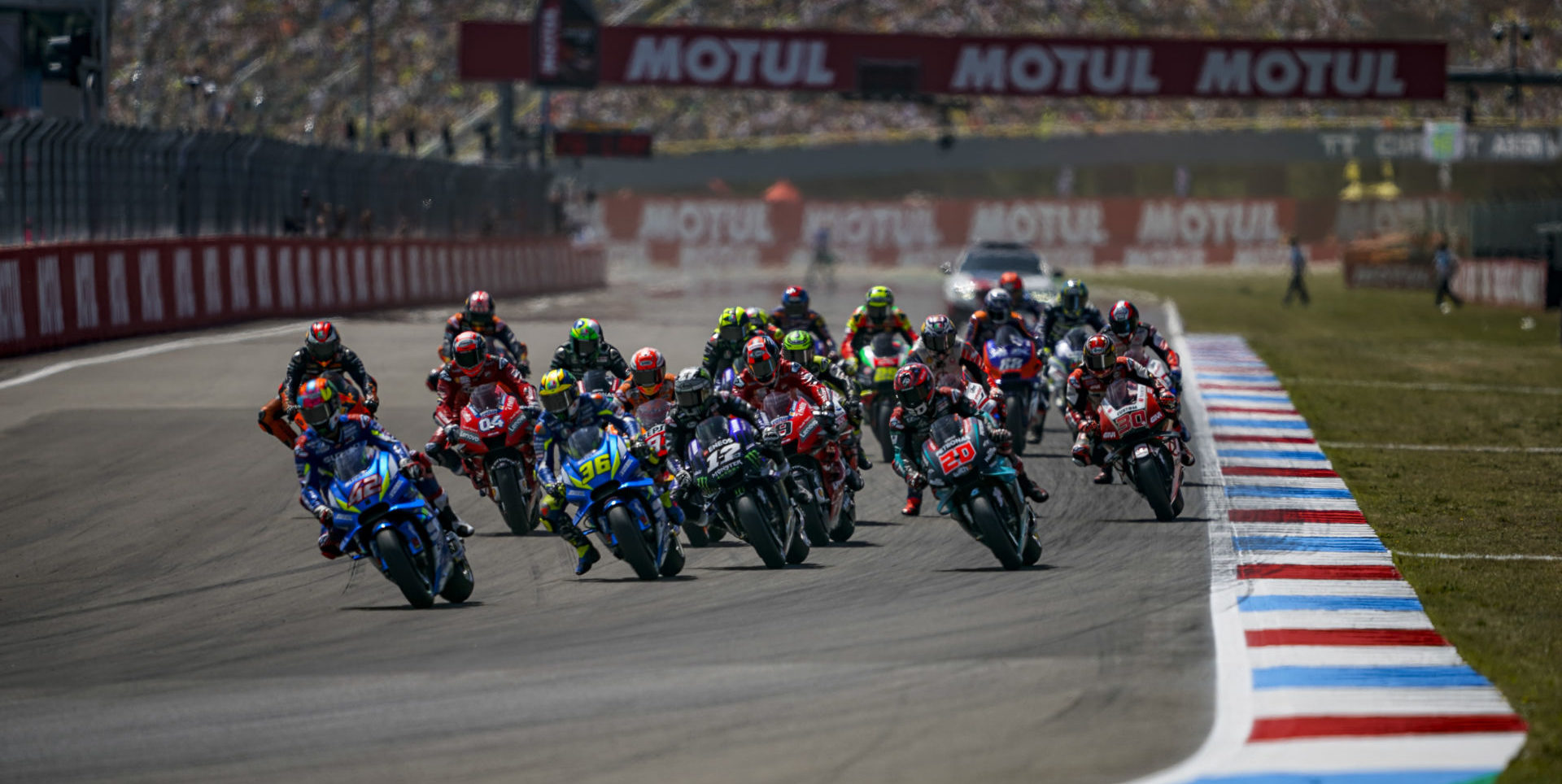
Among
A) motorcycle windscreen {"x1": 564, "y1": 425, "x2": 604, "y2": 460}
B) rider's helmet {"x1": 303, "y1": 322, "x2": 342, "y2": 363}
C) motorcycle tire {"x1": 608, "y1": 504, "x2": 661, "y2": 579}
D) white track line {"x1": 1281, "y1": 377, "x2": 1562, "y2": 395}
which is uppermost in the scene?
rider's helmet {"x1": 303, "y1": 322, "x2": 342, "y2": 363}

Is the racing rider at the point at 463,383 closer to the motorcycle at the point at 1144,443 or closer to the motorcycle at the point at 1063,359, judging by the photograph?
the motorcycle at the point at 1144,443

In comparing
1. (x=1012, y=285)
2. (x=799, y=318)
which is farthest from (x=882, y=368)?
(x=1012, y=285)

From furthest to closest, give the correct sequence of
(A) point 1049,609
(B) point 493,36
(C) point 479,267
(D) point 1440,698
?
(B) point 493,36
(C) point 479,267
(A) point 1049,609
(D) point 1440,698

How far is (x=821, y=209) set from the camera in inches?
2803

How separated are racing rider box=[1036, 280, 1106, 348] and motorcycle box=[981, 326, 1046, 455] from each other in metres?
0.41

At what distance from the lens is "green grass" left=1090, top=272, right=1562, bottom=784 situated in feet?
32.4

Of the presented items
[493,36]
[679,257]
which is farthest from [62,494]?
[679,257]

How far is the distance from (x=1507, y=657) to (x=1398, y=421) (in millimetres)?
13217

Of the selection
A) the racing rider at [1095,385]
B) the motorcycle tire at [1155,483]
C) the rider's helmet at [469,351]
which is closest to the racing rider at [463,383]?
the rider's helmet at [469,351]

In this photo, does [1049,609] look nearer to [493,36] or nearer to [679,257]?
[493,36]

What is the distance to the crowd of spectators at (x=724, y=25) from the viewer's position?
64.5 meters

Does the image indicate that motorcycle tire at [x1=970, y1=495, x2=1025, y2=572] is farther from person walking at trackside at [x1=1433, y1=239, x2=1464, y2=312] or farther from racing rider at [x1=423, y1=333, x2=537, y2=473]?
person walking at trackside at [x1=1433, y1=239, x2=1464, y2=312]

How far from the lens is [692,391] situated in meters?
12.3

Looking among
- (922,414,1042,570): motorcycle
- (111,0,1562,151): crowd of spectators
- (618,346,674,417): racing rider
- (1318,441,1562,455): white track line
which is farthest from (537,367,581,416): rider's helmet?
(111,0,1562,151): crowd of spectators
